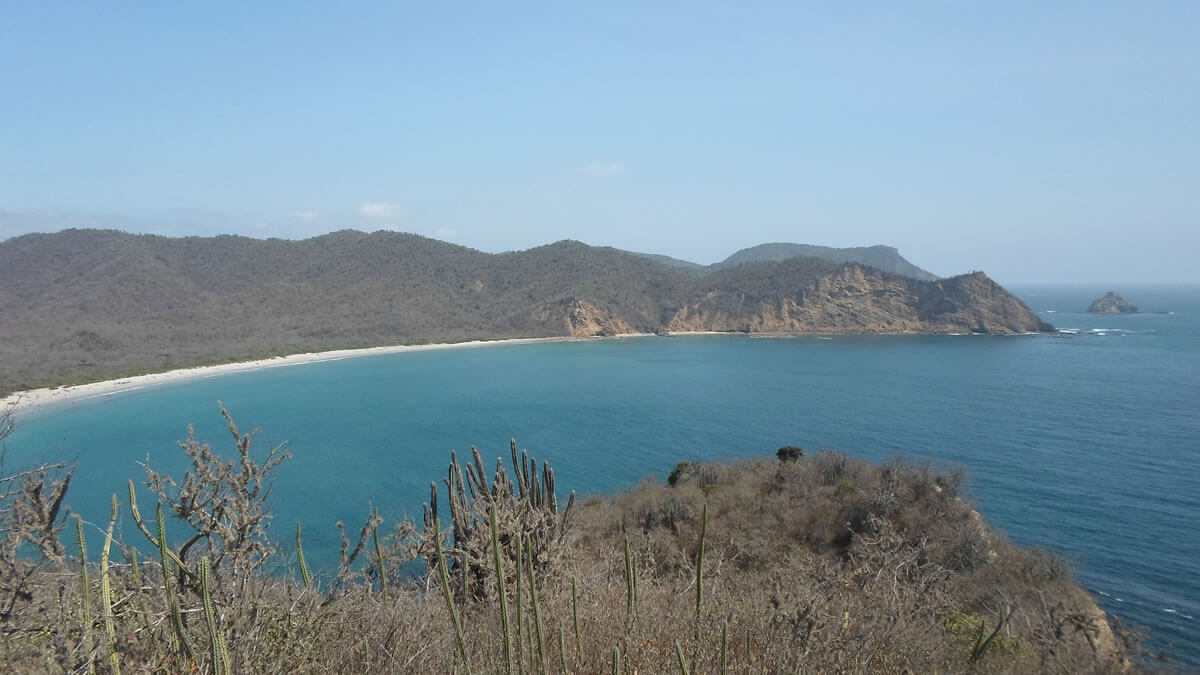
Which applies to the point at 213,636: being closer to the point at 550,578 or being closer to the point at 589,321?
the point at 550,578

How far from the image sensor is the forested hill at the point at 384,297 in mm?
65625

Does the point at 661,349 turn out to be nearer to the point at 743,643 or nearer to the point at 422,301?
the point at 422,301

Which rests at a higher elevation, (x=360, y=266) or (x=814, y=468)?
(x=360, y=266)

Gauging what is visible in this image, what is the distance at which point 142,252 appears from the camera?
83.7 metres

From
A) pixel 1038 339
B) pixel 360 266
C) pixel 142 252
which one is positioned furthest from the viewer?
pixel 360 266

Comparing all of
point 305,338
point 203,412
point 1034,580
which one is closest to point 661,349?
point 305,338

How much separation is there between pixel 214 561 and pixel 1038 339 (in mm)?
80251

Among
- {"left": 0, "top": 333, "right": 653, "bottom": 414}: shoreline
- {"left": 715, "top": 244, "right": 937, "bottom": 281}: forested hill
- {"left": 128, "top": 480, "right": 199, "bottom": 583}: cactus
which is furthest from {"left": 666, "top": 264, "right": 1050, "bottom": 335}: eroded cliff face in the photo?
{"left": 128, "top": 480, "right": 199, "bottom": 583}: cactus

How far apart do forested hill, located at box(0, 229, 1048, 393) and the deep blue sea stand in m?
16.7

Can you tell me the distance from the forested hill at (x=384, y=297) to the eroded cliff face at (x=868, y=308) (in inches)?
7.2

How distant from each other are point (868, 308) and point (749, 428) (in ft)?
185

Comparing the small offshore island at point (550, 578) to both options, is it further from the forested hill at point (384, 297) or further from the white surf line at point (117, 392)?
the forested hill at point (384, 297)

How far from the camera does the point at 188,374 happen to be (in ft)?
166

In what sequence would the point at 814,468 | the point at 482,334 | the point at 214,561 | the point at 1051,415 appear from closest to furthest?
the point at 214,561 < the point at 814,468 < the point at 1051,415 < the point at 482,334
